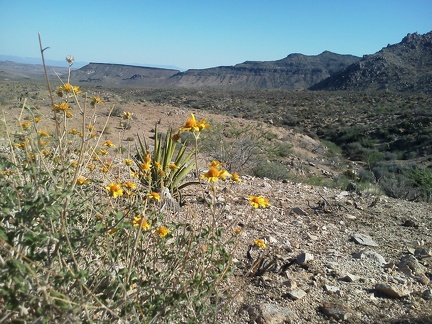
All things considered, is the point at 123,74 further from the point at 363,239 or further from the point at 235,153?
the point at 363,239

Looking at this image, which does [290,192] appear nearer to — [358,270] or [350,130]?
[358,270]

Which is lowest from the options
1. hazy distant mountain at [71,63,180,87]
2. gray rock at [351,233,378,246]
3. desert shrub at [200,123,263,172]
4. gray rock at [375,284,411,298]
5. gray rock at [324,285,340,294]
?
gray rock at [324,285,340,294]

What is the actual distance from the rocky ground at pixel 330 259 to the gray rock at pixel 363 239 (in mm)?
10

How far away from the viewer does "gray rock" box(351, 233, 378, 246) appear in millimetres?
4031

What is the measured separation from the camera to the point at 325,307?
2.77 m

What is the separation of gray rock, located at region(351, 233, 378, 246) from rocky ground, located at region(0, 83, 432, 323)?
0.01 metres

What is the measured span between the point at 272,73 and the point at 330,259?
9084 cm

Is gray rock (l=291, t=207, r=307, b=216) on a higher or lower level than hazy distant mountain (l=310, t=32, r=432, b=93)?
lower

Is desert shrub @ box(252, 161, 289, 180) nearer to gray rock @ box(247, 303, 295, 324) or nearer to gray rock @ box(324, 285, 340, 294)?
gray rock @ box(324, 285, 340, 294)

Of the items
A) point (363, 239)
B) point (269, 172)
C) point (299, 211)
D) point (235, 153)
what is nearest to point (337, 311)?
point (363, 239)

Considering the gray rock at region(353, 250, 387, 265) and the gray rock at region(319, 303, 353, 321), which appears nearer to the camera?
the gray rock at region(319, 303, 353, 321)

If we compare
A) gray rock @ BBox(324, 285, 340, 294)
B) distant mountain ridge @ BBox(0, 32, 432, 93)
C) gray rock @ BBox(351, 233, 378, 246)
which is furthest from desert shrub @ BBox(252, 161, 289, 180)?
distant mountain ridge @ BBox(0, 32, 432, 93)

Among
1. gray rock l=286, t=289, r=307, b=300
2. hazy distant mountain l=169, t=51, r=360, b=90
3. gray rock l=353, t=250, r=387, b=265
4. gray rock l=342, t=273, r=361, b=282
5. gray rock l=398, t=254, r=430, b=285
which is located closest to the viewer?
gray rock l=286, t=289, r=307, b=300

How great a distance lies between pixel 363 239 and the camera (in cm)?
411
